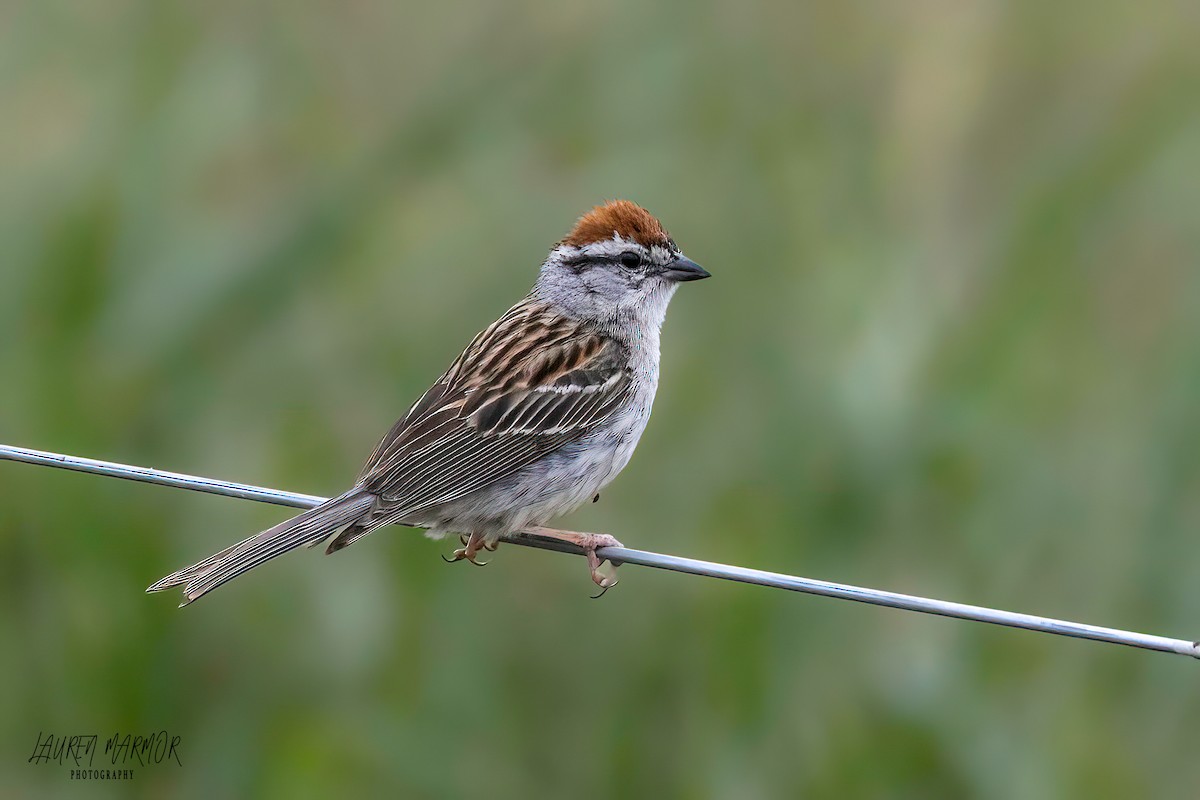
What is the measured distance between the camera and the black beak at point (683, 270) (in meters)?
4.84

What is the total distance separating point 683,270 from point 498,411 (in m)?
0.80

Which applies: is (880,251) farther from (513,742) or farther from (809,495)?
(513,742)

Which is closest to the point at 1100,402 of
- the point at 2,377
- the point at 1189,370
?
the point at 1189,370

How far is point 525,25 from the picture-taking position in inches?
231

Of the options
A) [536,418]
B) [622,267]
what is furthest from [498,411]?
[622,267]

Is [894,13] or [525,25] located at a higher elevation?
[894,13]

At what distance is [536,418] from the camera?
443 cm

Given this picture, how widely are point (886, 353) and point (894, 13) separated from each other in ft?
6.17

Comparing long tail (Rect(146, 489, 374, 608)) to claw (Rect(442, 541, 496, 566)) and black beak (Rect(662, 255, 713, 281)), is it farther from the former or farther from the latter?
black beak (Rect(662, 255, 713, 281))

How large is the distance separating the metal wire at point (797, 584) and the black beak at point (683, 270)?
109 cm

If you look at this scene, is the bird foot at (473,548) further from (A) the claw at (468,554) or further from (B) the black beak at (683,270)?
(B) the black beak at (683,270)

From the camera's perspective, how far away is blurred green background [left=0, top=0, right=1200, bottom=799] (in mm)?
4633

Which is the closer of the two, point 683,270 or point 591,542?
point 591,542

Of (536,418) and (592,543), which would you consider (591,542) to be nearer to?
(592,543)
